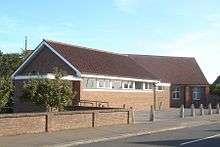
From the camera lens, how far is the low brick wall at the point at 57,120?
2147 cm

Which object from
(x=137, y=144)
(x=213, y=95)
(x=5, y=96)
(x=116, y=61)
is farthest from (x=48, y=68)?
(x=213, y=95)

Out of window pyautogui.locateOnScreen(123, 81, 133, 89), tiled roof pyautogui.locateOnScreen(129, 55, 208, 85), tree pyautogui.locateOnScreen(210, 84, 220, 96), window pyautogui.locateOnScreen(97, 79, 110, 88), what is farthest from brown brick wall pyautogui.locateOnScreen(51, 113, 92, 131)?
tree pyautogui.locateOnScreen(210, 84, 220, 96)

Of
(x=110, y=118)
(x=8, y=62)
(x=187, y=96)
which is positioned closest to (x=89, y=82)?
(x=110, y=118)

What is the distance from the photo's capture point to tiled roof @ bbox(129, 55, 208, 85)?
65125 millimetres

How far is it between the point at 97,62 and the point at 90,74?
4.06 meters

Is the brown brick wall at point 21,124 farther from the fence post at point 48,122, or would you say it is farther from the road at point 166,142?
the road at point 166,142

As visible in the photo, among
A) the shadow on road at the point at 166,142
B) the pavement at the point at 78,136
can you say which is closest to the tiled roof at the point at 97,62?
the pavement at the point at 78,136

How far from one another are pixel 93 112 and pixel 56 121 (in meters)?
3.01

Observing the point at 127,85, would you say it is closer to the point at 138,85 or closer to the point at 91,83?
the point at 138,85

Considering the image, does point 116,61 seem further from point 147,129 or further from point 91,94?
point 147,129

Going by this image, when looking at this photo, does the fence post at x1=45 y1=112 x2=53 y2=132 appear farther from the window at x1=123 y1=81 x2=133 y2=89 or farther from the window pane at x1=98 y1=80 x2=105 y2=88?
the window at x1=123 y1=81 x2=133 y2=89

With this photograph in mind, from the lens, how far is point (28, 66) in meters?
Result: 45.2

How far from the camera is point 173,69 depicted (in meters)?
67.6

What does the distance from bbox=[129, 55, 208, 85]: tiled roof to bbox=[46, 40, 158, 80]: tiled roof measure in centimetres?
1081
